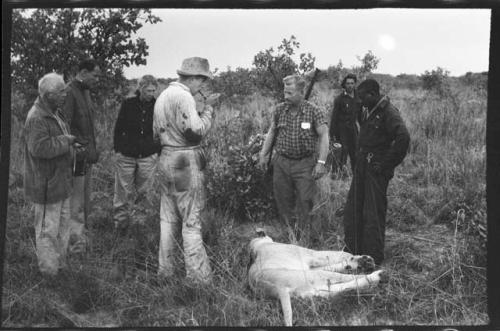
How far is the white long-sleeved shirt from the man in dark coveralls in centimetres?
151

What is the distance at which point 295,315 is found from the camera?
5664 mm

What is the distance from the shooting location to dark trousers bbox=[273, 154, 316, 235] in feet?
21.8

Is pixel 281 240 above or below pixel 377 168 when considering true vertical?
below

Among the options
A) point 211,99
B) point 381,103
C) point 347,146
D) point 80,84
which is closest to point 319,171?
point 347,146

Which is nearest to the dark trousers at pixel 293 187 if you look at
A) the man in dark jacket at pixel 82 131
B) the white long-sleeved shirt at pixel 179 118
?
the white long-sleeved shirt at pixel 179 118

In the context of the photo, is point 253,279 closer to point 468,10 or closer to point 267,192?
point 267,192

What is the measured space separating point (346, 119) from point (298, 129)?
652 mm

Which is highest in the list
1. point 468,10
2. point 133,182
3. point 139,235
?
point 468,10

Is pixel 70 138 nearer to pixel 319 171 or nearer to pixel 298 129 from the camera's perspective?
pixel 298 129

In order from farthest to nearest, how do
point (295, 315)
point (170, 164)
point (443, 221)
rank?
point (443, 221), point (170, 164), point (295, 315)

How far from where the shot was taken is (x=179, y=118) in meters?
5.99

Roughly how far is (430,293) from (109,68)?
3550mm

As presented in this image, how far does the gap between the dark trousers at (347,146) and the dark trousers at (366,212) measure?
0.63 ft

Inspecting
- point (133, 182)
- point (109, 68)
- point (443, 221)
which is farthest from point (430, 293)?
point (109, 68)
